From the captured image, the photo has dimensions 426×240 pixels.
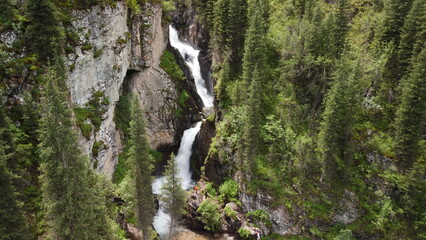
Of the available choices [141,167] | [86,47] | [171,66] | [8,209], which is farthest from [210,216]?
[171,66]

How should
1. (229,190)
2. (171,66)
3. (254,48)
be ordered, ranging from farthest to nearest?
(171,66)
(254,48)
(229,190)

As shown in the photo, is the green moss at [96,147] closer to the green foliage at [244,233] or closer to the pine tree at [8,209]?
the pine tree at [8,209]

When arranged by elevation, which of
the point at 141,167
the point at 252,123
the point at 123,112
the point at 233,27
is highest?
the point at 233,27

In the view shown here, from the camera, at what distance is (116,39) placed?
124 feet

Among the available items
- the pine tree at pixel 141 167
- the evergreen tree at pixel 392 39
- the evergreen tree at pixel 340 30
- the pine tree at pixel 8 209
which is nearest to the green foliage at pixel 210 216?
the pine tree at pixel 141 167

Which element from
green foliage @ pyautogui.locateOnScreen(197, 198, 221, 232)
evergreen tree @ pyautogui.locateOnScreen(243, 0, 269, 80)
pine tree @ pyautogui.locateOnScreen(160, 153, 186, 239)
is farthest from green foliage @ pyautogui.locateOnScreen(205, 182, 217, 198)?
evergreen tree @ pyautogui.locateOnScreen(243, 0, 269, 80)

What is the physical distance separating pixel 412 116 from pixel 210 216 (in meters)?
26.5

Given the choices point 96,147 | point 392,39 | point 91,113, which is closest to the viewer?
point 91,113

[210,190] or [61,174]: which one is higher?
[61,174]

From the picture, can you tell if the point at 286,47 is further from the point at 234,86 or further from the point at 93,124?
the point at 93,124

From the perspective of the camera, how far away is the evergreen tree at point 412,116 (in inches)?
1195

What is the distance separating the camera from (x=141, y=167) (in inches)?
1152

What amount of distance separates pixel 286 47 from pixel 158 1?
2381cm

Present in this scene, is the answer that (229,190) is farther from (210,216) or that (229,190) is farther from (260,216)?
(260,216)
